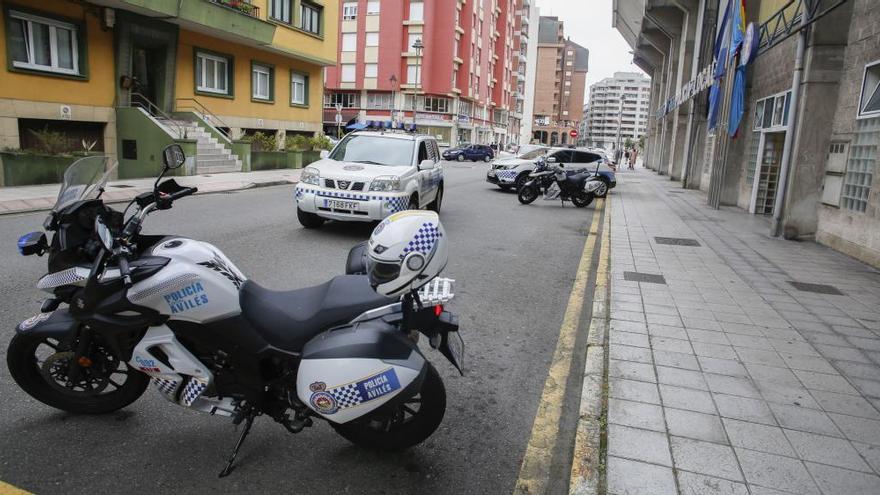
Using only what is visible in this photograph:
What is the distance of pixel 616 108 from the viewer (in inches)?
7421

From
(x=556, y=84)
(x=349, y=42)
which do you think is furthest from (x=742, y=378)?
(x=556, y=84)

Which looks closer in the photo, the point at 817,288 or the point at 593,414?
the point at 593,414

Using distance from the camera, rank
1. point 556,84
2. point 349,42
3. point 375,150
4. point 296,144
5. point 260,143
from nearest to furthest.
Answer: point 375,150
point 260,143
point 296,144
point 349,42
point 556,84

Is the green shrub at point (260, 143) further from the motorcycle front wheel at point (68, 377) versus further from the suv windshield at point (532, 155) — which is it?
the motorcycle front wheel at point (68, 377)

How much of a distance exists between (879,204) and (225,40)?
2262 centimetres

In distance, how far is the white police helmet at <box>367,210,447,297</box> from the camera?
2.63 m

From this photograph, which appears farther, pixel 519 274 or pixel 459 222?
pixel 459 222

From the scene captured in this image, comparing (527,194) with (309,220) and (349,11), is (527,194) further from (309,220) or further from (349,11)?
(349,11)

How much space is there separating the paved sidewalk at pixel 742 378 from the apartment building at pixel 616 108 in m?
178

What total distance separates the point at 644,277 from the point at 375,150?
210 inches

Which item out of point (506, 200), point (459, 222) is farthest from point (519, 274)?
point (506, 200)

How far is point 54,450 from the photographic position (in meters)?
3.08

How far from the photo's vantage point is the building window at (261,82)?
25625 mm

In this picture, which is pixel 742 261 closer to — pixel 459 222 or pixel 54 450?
pixel 459 222
